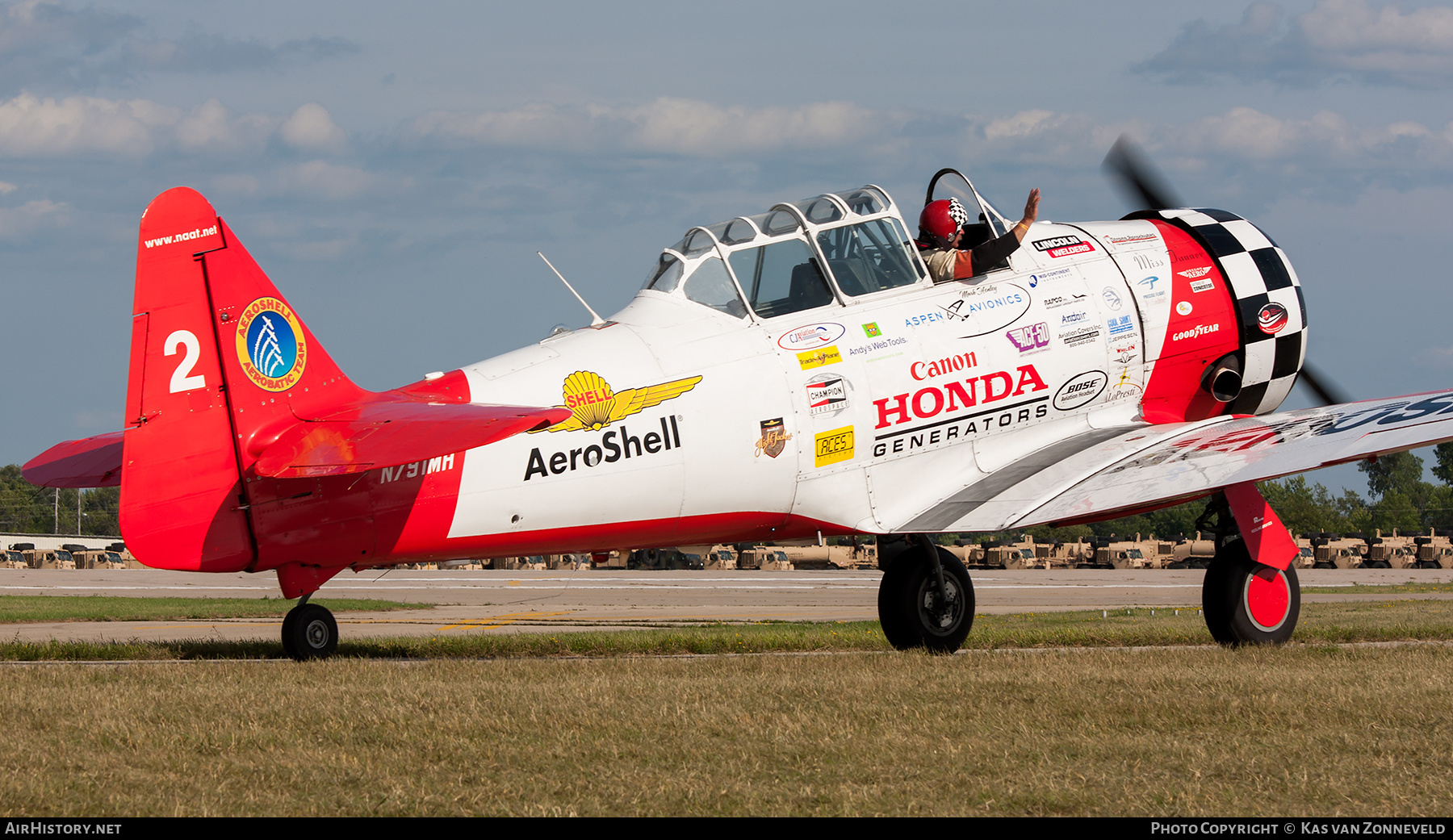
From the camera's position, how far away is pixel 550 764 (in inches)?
227

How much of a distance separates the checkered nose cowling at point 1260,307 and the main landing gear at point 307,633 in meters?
8.31

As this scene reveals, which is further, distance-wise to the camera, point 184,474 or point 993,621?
point 993,621

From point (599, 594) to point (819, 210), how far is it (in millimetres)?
18612

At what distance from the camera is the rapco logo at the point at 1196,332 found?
12062mm

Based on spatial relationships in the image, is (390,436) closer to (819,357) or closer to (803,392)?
(803,392)

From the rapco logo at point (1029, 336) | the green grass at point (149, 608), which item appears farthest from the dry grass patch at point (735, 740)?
the green grass at point (149, 608)

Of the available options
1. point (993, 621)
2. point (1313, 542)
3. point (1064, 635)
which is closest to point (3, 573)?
point (993, 621)

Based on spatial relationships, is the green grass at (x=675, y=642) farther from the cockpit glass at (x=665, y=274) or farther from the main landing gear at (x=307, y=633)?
the cockpit glass at (x=665, y=274)

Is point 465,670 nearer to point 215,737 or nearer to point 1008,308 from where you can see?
point 215,737

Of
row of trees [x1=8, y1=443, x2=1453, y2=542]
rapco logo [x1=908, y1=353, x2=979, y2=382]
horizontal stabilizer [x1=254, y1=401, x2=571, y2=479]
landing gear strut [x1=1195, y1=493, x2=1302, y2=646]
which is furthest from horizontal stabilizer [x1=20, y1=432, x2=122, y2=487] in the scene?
row of trees [x1=8, y1=443, x2=1453, y2=542]

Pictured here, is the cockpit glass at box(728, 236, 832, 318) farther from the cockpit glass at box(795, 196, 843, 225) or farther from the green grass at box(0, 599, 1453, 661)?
the green grass at box(0, 599, 1453, 661)

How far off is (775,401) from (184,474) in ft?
13.7

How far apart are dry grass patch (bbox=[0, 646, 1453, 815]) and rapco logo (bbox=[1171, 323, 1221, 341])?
3731 millimetres

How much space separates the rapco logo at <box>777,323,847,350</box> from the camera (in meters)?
10.2
